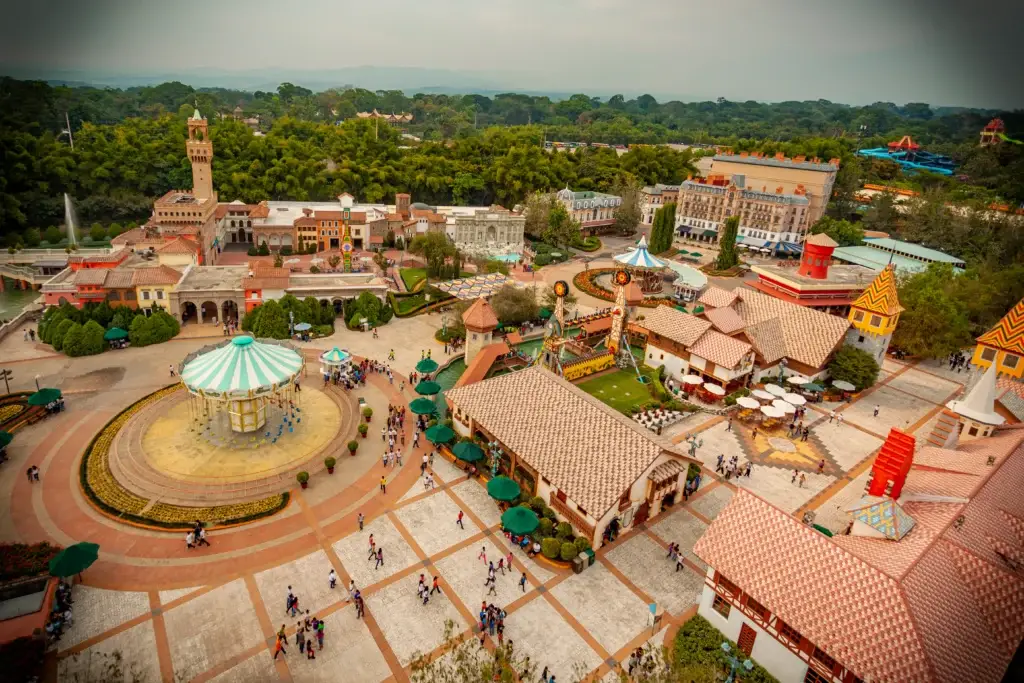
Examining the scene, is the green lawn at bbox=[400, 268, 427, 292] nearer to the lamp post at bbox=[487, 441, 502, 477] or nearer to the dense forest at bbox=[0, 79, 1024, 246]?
the lamp post at bbox=[487, 441, 502, 477]

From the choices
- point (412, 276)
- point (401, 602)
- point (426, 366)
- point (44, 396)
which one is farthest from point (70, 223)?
point (401, 602)

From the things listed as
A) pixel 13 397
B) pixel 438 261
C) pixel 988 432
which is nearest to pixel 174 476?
pixel 13 397

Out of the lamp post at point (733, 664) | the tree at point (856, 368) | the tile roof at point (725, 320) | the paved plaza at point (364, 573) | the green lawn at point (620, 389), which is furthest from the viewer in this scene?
the tile roof at point (725, 320)

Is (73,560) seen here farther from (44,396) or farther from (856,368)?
(856,368)

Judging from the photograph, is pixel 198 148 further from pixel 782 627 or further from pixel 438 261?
pixel 782 627

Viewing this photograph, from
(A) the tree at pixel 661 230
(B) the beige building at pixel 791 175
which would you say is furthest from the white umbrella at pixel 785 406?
(B) the beige building at pixel 791 175

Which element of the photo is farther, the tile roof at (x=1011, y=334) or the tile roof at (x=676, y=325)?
the tile roof at (x=676, y=325)

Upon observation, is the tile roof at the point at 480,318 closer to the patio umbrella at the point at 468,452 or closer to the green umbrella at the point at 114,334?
the patio umbrella at the point at 468,452
